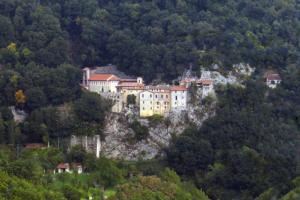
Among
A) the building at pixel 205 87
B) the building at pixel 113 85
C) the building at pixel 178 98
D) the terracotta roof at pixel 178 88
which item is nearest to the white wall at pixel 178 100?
the building at pixel 178 98

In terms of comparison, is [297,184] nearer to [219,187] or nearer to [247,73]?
[219,187]

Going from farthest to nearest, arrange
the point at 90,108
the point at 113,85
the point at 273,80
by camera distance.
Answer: the point at 273,80 < the point at 113,85 < the point at 90,108

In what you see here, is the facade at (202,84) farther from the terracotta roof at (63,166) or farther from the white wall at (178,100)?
the terracotta roof at (63,166)

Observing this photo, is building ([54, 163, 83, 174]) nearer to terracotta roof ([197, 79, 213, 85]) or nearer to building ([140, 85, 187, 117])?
building ([140, 85, 187, 117])

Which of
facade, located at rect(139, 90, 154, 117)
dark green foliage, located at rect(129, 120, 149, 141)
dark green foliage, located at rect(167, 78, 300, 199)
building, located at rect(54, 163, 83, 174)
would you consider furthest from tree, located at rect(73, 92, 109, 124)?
dark green foliage, located at rect(167, 78, 300, 199)

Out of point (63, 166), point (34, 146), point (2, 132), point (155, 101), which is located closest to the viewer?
point (63, 166)

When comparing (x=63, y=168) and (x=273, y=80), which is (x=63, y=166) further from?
(x=273, y=80)

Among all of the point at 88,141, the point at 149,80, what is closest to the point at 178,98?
the point at 149,80

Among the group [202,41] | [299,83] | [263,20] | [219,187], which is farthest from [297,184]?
[263,20]
